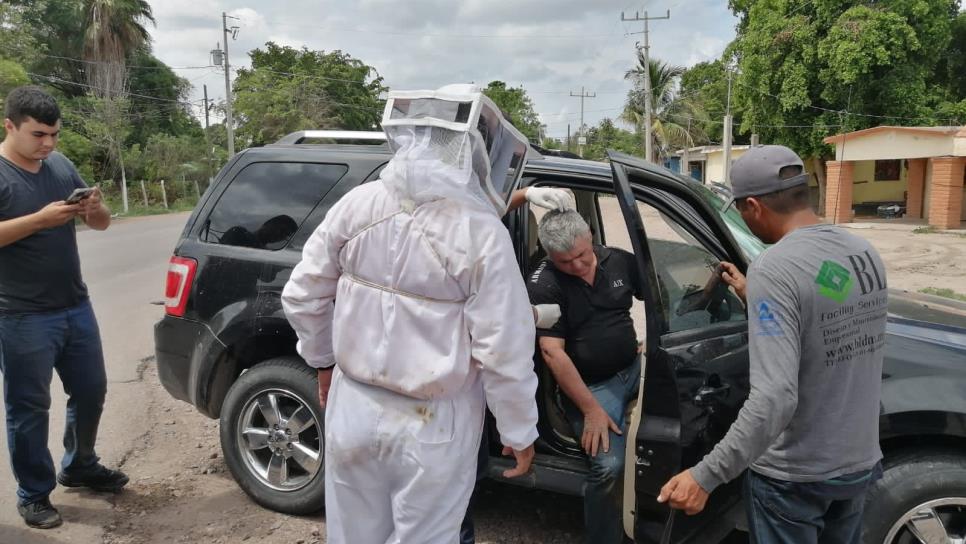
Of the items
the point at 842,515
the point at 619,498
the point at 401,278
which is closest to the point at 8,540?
the point at 401,278

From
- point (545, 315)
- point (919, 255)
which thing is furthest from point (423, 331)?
point (919, 255)

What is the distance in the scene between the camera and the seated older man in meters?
2.85

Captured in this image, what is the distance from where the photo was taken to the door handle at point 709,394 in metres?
2.58

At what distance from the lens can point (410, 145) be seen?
83.2 inches

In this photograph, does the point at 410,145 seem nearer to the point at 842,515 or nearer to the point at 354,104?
the point at 842,515

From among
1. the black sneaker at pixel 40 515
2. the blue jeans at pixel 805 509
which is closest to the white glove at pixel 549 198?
the blue jeans at pixel 805 509

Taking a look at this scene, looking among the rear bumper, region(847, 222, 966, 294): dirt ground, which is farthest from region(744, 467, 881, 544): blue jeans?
region(847, 222, 966, 294): dirt ground

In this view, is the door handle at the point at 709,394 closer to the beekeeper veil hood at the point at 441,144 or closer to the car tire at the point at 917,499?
the car tire at the point at 917,499

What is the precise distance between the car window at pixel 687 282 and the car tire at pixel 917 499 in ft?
2.56

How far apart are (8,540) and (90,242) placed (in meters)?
14.9

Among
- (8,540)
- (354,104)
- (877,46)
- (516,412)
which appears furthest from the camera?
(354,104)

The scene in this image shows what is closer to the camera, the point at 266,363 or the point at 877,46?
the point at 266,363

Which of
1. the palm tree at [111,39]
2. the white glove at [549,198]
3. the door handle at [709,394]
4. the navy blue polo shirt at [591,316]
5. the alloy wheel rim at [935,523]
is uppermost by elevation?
the palm tree at [111,39]

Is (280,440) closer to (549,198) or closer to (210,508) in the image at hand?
(210,508)
